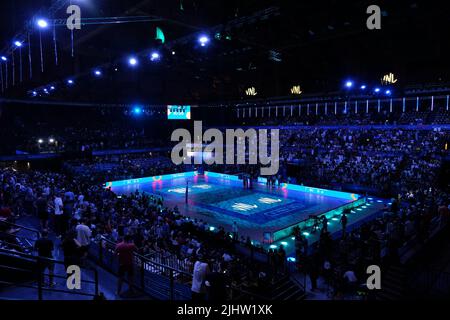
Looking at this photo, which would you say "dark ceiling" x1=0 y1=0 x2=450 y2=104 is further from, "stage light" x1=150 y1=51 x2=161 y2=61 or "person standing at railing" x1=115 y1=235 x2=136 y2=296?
"person standing at railing" x1=115 y1=235 x2=136 y2=296

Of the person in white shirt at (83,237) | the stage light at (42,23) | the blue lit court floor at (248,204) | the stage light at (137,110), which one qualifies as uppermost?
the stage light at (137,110)

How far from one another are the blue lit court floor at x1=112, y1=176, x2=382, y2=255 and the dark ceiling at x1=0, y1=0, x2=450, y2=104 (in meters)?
8.80

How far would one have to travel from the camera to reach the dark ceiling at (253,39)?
10.1 meters

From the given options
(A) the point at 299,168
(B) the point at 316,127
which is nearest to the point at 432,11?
(A) the point at 299,168

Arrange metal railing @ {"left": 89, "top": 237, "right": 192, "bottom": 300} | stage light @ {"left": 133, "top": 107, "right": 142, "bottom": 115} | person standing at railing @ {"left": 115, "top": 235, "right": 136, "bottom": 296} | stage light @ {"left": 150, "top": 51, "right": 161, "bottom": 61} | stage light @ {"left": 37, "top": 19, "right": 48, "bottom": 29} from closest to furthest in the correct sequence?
1. person standing at railing @ {"left": 115, "top": 235, "right": 136, "bottom": 296}
2. metal railing @ {"left": 89, "top": 237, "right": 192, "bottom": 300}
3. stage light @ {"left": 37, "top": 19, "right": 48, "bottom": 29}
4. stage light @ {"left": 150, "top": 51, "right": 161, "bottom": 61}
5. stage light @ {"left": 133, "top": 107, "right": 142, "bottom": 115}

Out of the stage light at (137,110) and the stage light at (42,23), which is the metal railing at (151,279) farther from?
the stage light at (137,110)

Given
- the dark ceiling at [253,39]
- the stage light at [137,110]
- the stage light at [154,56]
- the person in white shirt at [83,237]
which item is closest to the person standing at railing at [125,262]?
the person in white shirt at [83,237]

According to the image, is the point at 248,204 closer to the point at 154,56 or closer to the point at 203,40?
the point at 154,56

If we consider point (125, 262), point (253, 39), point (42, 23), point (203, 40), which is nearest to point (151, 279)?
point (125, 262)

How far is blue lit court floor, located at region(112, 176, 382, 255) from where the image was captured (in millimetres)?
16203

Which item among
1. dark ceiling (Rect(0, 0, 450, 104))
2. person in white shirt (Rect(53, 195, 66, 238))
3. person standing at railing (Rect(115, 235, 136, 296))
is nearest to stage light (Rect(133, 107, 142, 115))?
dark ceiling (Rect(0, 0, 450, 104))

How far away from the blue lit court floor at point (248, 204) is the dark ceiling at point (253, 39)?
28.9ft

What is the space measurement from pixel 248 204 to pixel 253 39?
1085cm
